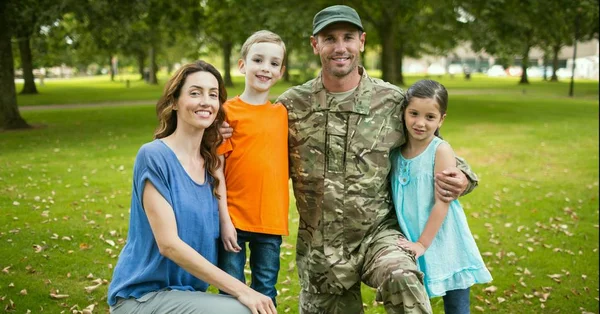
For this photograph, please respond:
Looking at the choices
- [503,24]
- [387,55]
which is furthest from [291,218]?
[387,55]

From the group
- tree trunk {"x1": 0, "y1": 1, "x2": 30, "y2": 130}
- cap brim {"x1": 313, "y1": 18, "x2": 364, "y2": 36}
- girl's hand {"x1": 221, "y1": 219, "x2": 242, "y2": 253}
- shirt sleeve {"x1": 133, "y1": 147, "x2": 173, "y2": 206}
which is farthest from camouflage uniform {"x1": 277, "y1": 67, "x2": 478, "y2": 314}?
tree trunk {"x1": 0, "y1": 1, "x2": 30, "y2": 130}

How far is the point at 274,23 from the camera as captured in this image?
18.5 meters

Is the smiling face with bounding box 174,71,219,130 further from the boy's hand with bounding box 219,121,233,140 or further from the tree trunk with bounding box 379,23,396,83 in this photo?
the tree trunk with bounding box 379,23,396,83

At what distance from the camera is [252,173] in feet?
13.1

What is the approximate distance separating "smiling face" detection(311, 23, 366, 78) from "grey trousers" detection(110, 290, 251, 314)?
1.79m

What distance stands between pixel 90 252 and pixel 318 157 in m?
4.21

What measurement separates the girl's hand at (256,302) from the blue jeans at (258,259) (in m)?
0.69

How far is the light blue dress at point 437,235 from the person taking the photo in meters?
4.08

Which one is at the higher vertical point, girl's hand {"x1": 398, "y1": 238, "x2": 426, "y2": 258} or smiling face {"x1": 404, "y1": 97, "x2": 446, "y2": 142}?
smiling face {"x1": 404, "y1": 97, "x2": 446, "y2": 142}

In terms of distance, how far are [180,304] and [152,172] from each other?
0.77 m

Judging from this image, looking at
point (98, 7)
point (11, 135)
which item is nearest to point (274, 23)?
point (98, 7)

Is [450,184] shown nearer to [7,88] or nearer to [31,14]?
[31,14]

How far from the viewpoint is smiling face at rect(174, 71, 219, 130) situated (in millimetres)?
3564

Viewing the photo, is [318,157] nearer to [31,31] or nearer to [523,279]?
[523,279]
